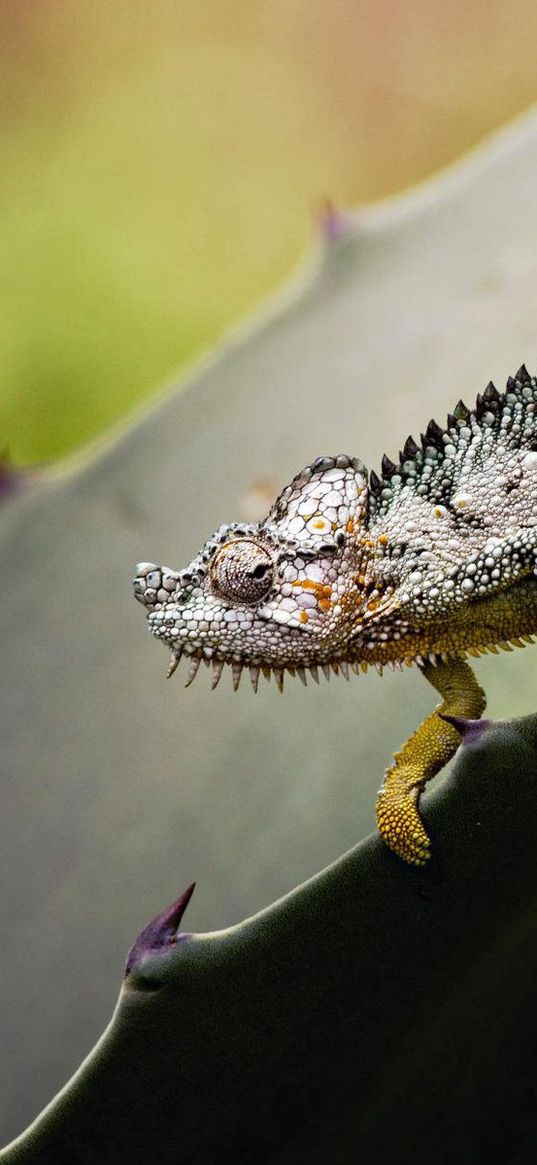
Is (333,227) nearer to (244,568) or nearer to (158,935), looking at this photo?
(244,568)

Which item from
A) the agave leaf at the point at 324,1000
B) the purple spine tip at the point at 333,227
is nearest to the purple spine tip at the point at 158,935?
the agave leaf at the point at 324,1000

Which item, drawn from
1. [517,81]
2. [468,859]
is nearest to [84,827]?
[468,859]

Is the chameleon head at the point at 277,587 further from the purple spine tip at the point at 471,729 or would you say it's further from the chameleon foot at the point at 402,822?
the purple spine tip at the point at 471,729

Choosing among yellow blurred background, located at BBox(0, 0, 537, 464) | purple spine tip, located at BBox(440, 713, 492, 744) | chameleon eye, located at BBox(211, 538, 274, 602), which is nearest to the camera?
purple spine tip, located at BBox(440, 713, 492, 744)

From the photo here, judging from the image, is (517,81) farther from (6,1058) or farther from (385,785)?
(6,1058)

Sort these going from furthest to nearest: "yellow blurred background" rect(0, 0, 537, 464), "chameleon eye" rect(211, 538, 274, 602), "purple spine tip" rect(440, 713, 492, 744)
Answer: "yellow blurred background" rect(0, 0, 537, 464) < "chameleon eye" rect(211, 538, 274, 602) < "purple spine tip" rect(440, 713, 492, 744)

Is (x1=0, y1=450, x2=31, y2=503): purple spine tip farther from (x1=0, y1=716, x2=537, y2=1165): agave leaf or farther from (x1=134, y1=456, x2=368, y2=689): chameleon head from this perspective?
(x1=0, y1=716, x2=537, y2=1165): agave leaf

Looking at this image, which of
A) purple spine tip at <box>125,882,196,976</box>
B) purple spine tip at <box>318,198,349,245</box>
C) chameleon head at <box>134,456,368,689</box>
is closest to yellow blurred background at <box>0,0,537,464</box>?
purple spine tip at <box>318,198,349,245</box>
